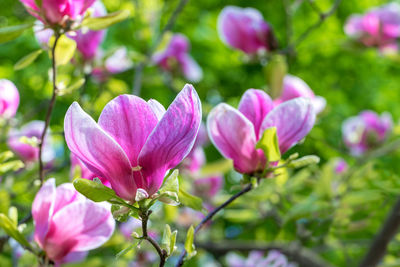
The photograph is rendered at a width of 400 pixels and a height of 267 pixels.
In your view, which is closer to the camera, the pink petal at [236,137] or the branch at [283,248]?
the pink petal at [236,137]

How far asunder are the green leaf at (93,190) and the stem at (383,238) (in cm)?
83

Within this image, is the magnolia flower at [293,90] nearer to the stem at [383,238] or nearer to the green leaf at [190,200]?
the stem at [383,238]

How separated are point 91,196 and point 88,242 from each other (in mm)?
198

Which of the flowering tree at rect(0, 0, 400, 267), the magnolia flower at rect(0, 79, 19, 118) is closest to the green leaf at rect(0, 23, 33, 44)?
the flowering tree at rect(0, 0, 400, 267)

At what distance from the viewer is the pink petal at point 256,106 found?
27.4 inches

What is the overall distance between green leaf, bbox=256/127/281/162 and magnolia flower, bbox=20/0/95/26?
0.33 meters

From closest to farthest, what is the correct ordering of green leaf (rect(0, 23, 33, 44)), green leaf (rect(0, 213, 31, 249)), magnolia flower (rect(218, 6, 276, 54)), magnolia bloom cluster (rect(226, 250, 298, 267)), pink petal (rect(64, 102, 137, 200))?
1. pink petal (rect(64, 102, 137, 200))
2. green leaf (rect(0, 213, 31, 249))
3. green leaf (rect(0, 23, 33, 44))
4. magnolia bloom cluster (rect(226, 250, 298, 267))
5. magnolia flower (rect(218, 6, 276, 54))

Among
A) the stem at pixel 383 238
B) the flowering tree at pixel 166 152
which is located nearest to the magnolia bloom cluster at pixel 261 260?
the flowering tree at pixel 166 152

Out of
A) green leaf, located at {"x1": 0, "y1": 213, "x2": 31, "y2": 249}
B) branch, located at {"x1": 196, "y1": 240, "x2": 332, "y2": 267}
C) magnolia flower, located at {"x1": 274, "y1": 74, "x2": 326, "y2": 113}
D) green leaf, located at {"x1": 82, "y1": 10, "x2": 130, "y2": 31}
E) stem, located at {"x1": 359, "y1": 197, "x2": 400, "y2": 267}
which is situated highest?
green leaf, located at {"x1": 82, "y1": 10, "x2": 130, "y2": 31}

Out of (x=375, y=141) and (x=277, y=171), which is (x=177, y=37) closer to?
(x=375, y=141)

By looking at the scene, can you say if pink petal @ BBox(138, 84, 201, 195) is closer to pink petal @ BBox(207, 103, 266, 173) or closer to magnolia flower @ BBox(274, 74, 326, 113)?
pink petal @ BBox(207, 103, 266, 173)

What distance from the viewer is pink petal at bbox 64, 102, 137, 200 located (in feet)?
1.61

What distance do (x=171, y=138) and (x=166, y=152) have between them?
2cm

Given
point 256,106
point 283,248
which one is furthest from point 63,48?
point 283,248
